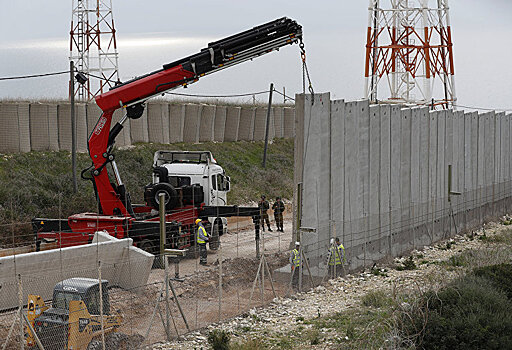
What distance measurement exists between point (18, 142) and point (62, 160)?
207 centimetres

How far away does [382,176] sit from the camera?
84.3ft

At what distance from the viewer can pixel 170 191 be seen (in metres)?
24.2

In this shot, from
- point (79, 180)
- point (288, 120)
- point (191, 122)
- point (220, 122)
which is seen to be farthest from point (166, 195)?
point (288, 120)

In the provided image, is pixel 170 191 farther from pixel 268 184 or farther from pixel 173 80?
pixel 268 184

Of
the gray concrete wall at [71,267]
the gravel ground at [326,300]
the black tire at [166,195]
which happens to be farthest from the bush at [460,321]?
the black tire at [166,195]

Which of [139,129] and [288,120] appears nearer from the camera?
[139,129]

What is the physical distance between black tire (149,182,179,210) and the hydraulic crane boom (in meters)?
1.11

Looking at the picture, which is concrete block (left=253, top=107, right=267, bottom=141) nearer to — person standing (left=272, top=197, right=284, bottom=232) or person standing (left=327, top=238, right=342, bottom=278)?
person standing (left=272, top=197, right=284, bottom=232)

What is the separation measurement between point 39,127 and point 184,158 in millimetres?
8567

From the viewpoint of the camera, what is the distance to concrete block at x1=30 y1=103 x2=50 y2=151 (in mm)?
32344

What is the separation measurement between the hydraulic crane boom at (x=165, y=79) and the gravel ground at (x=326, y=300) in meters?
7.10

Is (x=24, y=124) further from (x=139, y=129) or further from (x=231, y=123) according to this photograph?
(x=231, y=123)

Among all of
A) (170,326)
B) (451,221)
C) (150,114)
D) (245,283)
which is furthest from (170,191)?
(150,114)

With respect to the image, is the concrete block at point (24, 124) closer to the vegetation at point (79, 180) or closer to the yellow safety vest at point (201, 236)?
the vegetation at point (79, 180)
